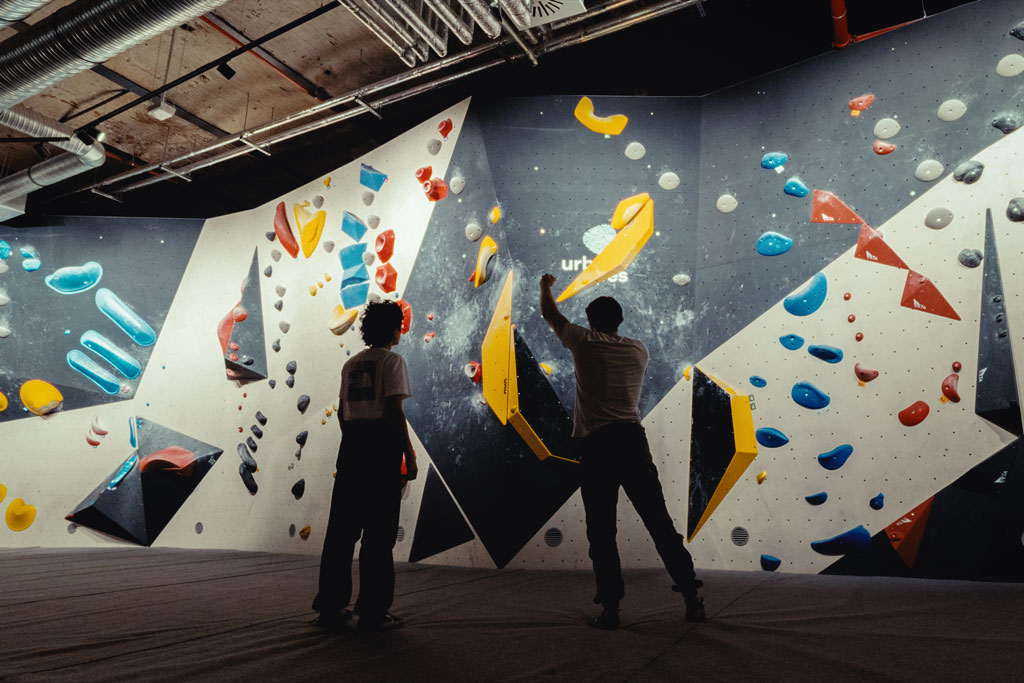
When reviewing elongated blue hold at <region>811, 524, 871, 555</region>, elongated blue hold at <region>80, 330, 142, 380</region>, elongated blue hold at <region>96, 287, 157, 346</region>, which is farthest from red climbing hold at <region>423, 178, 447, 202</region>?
elongated blue hold at <region>80, 330, 142, 380</region>

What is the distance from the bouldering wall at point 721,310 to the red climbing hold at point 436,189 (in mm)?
47

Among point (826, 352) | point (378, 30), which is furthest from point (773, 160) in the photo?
point (378, 30)

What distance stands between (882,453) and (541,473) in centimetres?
184

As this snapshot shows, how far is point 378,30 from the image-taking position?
12.2 feet

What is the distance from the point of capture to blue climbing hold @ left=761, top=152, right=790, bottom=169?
3656 millimetres

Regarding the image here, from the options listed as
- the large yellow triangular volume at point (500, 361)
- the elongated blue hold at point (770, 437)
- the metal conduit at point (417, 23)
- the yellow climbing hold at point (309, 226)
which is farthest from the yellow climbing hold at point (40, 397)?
the elongated blue hold at point (770, 437)

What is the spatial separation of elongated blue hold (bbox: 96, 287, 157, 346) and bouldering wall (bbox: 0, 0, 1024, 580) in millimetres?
1626

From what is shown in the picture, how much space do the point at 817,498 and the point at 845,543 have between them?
250 mm

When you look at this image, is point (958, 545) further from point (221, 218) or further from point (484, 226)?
point (221, 218)

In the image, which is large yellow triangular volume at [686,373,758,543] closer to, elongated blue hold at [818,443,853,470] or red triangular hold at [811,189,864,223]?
elongated blue hold at [818,443,853,470]

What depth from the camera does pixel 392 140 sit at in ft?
16.0

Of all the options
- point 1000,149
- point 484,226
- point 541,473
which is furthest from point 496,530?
point 1000,149

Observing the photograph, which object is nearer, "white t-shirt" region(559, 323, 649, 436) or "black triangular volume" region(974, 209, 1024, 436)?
"white t-shirt" region(559, 323, 649, 436)

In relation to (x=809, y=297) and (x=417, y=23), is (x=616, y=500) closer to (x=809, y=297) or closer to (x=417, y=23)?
(x=809, y=297)
